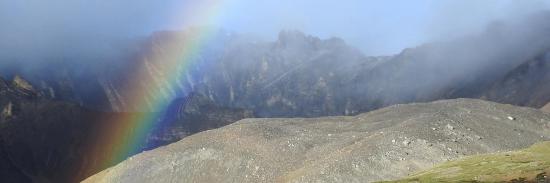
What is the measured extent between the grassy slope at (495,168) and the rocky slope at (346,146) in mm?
10416

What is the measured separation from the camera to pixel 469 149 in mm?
145250

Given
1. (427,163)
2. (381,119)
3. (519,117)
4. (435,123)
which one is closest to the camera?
(427,163)

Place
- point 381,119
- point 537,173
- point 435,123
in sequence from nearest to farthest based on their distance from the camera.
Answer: point 537,173, point 435,123, point 381,119

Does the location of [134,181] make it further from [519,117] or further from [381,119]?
[519,117]

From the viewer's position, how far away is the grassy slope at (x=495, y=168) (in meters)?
107

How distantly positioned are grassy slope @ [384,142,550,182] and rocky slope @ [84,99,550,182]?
1042 centimetres

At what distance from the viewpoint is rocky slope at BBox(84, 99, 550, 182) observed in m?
141

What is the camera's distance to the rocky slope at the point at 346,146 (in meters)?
141

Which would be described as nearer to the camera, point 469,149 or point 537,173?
point 537,173

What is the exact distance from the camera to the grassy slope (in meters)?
107

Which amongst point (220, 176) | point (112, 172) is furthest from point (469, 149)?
point (112, 172)

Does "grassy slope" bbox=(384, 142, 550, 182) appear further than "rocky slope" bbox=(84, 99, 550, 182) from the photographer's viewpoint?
No

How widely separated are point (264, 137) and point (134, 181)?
111 feet

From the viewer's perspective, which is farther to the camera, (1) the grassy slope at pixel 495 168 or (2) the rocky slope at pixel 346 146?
(2) the rocky slope at pixel 346 146
